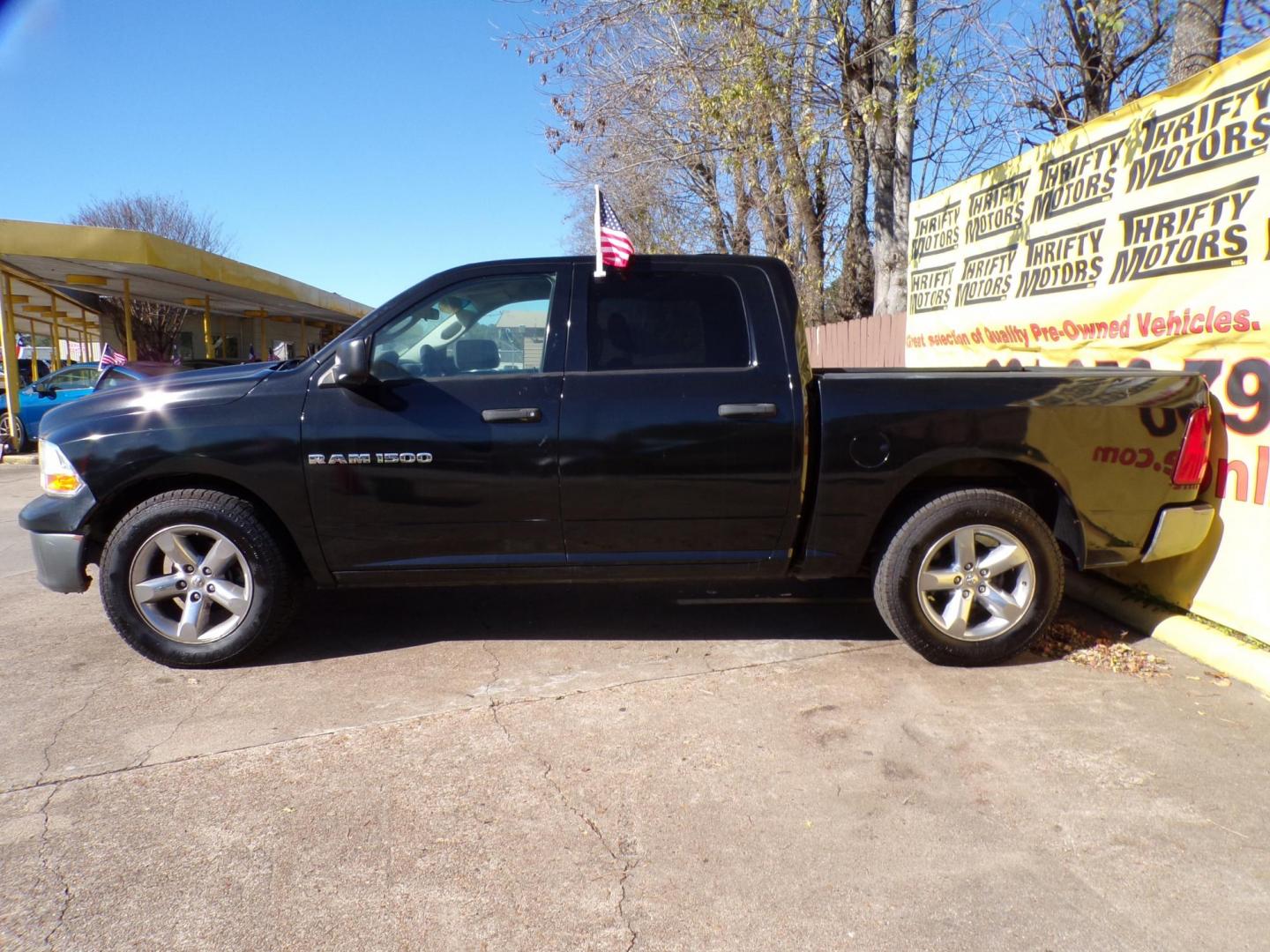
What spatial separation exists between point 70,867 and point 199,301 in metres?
22.3

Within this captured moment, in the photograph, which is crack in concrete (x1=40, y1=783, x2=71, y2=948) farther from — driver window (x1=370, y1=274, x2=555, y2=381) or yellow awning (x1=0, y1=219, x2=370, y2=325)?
yellow awning (x1=0, y1=219, x2=370, y2=325)

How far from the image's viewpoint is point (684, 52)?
10859 mm

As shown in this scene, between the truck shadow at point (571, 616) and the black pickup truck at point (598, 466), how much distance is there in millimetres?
513

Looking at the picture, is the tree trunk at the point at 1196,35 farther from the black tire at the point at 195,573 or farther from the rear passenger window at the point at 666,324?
the black tire at the point at 195,573

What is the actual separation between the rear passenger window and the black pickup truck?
0.04ft

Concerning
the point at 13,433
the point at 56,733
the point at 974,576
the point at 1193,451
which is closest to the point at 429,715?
the point at 56,733

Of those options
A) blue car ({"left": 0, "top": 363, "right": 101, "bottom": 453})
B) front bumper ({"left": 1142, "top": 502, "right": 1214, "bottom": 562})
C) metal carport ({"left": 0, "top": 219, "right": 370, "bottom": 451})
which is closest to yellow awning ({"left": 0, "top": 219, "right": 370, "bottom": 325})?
metal carport ({"left": 0, "top": 219, "right": 370, "bottom": 451})

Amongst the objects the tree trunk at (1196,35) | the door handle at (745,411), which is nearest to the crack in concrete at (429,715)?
the door handle at (745,411)

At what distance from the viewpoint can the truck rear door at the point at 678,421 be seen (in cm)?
416

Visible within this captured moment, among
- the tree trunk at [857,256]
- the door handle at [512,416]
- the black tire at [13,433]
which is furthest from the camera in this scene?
the black tire at [13,433]

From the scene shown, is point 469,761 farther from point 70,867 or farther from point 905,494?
point 905,494

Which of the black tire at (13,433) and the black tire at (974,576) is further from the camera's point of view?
the black tire at (13,433)

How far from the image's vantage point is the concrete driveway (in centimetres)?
248

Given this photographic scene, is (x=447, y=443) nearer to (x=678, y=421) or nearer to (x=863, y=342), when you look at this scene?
(x=678, y=421)
